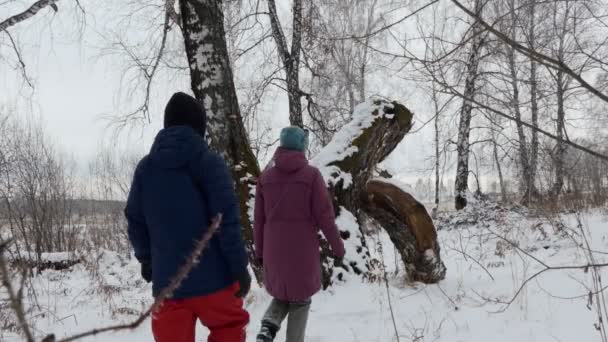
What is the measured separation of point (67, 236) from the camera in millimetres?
11570

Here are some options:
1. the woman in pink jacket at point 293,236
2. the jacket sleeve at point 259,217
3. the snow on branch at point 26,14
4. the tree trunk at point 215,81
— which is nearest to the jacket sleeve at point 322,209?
the woman in pink jacket at point 293,236

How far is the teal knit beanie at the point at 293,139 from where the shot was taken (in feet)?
9.63

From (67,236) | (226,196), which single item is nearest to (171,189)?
(226,196)

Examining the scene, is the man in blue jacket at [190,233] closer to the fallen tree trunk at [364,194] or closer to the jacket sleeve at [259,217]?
the jacket sleeve at [259,217]

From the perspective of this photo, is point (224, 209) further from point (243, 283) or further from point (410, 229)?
point (410, 229)

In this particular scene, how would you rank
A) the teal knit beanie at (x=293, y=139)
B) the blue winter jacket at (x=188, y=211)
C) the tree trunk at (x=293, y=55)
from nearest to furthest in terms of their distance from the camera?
the blue winter jacket at (x=188, y=211)
the teal knit beanie at (x=293, y=139)
the tree trunk at (x=293, y=55)

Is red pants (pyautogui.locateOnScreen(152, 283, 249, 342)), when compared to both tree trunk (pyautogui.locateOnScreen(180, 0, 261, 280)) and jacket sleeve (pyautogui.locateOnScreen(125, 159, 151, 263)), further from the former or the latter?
tree trunk (pyautogui.locateOnScreen(180, 0, 261, 280))

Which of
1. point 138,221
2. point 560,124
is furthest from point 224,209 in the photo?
point 560,124

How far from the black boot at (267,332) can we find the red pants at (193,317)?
0.71 m

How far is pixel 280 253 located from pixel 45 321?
111 inches

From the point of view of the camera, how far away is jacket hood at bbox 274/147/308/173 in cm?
286

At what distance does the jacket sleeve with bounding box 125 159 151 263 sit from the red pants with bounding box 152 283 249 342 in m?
0.33

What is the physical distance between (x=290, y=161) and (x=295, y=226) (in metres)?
0.44

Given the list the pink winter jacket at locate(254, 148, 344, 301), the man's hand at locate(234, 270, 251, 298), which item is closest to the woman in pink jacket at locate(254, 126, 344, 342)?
the pink winter jacket at locate(254, 148, 344, 301)
